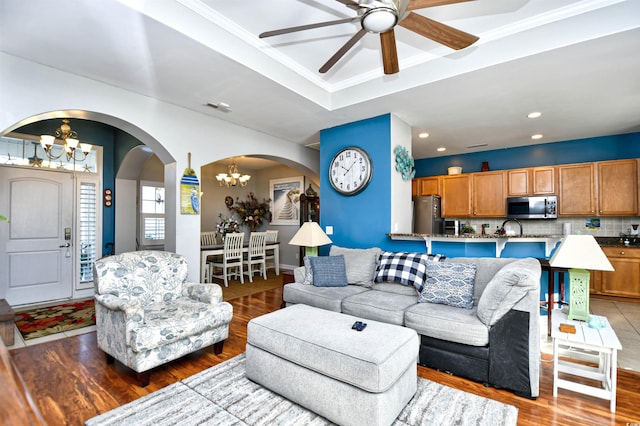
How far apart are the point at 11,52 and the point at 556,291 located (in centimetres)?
622

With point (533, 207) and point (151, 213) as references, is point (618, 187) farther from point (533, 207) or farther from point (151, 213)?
point (151, 213)

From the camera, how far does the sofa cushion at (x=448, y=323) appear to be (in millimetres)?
2389

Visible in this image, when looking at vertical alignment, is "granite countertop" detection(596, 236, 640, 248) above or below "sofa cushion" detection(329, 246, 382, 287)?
above

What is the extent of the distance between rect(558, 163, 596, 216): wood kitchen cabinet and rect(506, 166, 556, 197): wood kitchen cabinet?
0.12 meters

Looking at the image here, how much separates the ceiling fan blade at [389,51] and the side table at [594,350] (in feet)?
7.71

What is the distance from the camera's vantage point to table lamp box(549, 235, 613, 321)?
2.38 meters

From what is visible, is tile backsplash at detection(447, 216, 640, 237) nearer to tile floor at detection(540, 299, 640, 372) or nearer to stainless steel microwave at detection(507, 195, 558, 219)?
stainless steel microwave at detection(507, 195, 558, 219)

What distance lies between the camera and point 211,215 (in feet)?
25.0

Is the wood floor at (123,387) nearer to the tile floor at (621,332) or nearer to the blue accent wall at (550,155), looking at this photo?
the tile floor at (621,332)

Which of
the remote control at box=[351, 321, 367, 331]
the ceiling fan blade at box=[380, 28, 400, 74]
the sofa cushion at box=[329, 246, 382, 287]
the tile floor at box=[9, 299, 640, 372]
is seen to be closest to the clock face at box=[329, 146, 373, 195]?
the sofa cushion at box=[329, 246, 382, 287]

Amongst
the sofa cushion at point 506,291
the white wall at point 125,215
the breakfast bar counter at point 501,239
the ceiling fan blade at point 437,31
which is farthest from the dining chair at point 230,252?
the ceiling fan blade at point 437,31

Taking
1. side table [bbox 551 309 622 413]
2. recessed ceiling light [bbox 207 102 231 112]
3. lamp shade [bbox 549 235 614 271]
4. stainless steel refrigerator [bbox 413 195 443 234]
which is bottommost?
side table [bbox 551 309 622 413]

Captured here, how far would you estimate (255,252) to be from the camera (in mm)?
6395

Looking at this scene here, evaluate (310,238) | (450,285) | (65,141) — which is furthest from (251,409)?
(65,141)
